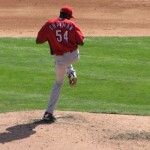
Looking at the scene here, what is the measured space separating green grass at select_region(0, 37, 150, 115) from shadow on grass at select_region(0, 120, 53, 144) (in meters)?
1.51

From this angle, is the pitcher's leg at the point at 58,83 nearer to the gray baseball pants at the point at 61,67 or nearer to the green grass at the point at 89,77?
the gray baseball pants at the point at 61,67

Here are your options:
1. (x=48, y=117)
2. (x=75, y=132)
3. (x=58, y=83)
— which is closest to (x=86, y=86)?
(x=58, y=83)

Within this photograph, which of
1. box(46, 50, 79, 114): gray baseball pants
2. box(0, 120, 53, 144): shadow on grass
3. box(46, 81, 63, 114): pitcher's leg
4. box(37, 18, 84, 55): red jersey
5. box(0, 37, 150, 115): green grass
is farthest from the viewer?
box(0, 37, 150, 115): green grass

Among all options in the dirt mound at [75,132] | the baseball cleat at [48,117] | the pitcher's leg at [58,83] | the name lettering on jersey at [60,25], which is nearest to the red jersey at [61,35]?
the name lettering on jersey at [60,25]

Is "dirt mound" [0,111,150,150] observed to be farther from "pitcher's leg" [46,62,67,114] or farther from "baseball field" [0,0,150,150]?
"pitcher's leg" [46,62,67,114]

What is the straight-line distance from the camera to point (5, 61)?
16016 millimetres

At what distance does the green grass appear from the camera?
1188cm

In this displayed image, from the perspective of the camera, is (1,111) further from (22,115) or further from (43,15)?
(43,15)

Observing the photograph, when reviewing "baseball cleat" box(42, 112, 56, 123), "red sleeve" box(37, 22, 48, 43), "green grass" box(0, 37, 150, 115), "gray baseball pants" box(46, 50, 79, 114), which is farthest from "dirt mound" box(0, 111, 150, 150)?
"red sleeve" box(37, 22, 48, 43)

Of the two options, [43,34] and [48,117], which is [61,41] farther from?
[48,117]

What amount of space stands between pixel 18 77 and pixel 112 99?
113 inches

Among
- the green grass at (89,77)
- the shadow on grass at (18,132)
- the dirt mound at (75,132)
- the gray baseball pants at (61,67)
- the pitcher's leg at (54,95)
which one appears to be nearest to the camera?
the dirt mound at (75,132)

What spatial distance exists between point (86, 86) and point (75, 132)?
4219 mm

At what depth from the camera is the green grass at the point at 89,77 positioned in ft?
39.0
